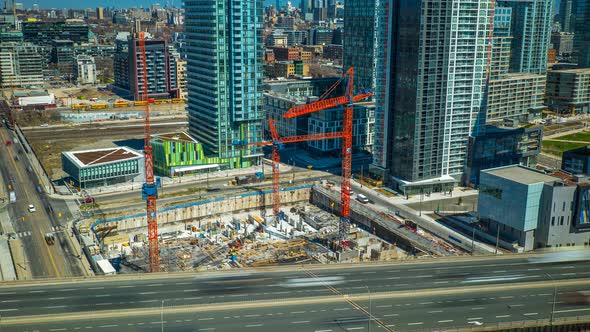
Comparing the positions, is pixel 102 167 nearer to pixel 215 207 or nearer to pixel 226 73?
pixel 215 207

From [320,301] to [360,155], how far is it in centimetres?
8613

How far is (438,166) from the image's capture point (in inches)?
4577

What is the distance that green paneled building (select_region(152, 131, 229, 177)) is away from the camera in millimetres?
124188

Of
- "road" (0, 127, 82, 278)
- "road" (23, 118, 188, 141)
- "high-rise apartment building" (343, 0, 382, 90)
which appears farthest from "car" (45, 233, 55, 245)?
"high-rise apartment building" (343, 0, 382, 90)

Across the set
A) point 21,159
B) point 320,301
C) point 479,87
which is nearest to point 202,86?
point 21,159

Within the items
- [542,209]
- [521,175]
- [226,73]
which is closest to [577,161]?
[521,175]

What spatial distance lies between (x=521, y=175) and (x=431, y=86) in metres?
28.5

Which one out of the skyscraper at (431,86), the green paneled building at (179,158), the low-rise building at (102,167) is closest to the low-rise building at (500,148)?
the skyscraper at (431,86)

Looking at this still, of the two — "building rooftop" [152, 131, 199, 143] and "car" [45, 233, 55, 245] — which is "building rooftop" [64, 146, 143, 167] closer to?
"building rooftop" [152, 131, 199, 143]

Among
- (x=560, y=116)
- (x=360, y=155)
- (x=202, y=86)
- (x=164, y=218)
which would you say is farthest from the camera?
(x=560, y=116)

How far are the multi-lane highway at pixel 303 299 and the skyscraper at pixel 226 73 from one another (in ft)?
209

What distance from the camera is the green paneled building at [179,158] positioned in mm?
124188

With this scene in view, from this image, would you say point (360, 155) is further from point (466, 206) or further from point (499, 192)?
point (499, 192)

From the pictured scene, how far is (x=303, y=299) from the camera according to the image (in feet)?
197
